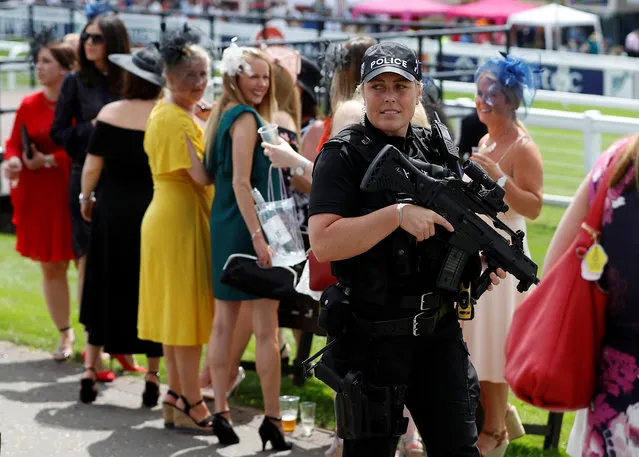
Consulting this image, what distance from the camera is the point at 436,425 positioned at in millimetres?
4047

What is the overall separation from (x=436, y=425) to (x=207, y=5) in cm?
4405

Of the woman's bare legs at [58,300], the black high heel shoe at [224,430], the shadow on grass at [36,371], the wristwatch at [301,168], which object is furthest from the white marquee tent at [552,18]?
the wristwatch at [301,168]

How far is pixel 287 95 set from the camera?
21.7 feet

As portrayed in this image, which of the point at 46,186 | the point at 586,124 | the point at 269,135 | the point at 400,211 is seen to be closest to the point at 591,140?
the point at 586,124

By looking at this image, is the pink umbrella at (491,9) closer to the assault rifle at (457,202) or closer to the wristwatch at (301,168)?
the wristwatch at (301,168)

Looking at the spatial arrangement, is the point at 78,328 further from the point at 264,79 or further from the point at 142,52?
the point at 264,79

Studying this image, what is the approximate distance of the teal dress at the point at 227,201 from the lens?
5.99 metres

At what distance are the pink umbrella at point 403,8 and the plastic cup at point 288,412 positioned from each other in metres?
34.5

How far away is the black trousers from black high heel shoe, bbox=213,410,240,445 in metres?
2.20

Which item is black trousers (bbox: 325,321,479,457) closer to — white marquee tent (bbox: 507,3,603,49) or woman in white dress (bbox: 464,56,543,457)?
woman in white dress (bbox: 464,56,543,457)

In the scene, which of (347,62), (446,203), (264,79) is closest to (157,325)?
(264,79)

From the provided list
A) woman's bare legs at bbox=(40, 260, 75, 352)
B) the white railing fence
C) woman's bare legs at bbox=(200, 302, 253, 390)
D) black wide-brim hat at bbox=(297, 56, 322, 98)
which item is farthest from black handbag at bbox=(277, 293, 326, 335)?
the white railing fence

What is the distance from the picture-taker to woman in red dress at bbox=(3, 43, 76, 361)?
7.96m

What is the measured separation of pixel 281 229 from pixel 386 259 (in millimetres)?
1963
